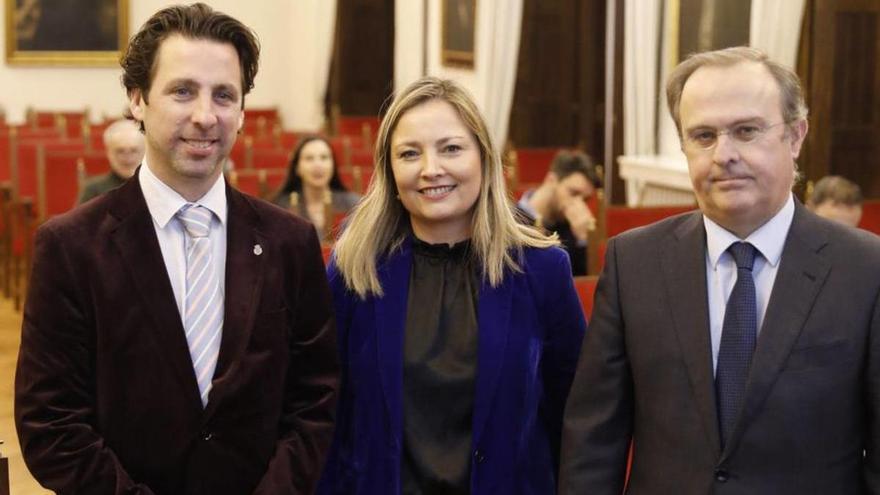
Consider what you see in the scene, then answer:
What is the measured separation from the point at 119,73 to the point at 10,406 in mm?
10467

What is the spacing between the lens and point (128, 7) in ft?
56.2

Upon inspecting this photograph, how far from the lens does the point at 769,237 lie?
2.36 meters

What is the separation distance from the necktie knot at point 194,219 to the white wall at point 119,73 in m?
14.3

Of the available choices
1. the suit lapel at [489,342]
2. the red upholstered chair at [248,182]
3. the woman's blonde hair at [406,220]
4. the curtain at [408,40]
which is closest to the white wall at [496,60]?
the curtain at [408,40]

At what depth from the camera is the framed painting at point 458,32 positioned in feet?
41.3

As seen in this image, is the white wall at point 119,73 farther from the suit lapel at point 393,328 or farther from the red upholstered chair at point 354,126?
the suit lapel at point 393,328

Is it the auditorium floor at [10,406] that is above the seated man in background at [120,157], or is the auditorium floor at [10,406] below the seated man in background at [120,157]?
below

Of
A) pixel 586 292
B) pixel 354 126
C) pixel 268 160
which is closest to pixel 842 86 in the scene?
pixel 268 160

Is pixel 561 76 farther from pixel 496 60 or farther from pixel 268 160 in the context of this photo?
pixel 268 160

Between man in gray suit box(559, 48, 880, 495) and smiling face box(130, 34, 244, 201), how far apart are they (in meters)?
0.70

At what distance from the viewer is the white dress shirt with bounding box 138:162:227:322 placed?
249 cm

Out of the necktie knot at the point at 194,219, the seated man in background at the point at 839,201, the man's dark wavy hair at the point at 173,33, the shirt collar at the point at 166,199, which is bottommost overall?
the seated man in background at the point at 839,201

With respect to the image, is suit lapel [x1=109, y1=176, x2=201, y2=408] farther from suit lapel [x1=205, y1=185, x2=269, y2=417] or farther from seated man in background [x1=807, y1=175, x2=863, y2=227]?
seated man in background [x1=807, y1=175, x2=863, y2=227]

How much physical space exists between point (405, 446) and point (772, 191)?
2.74 feet
